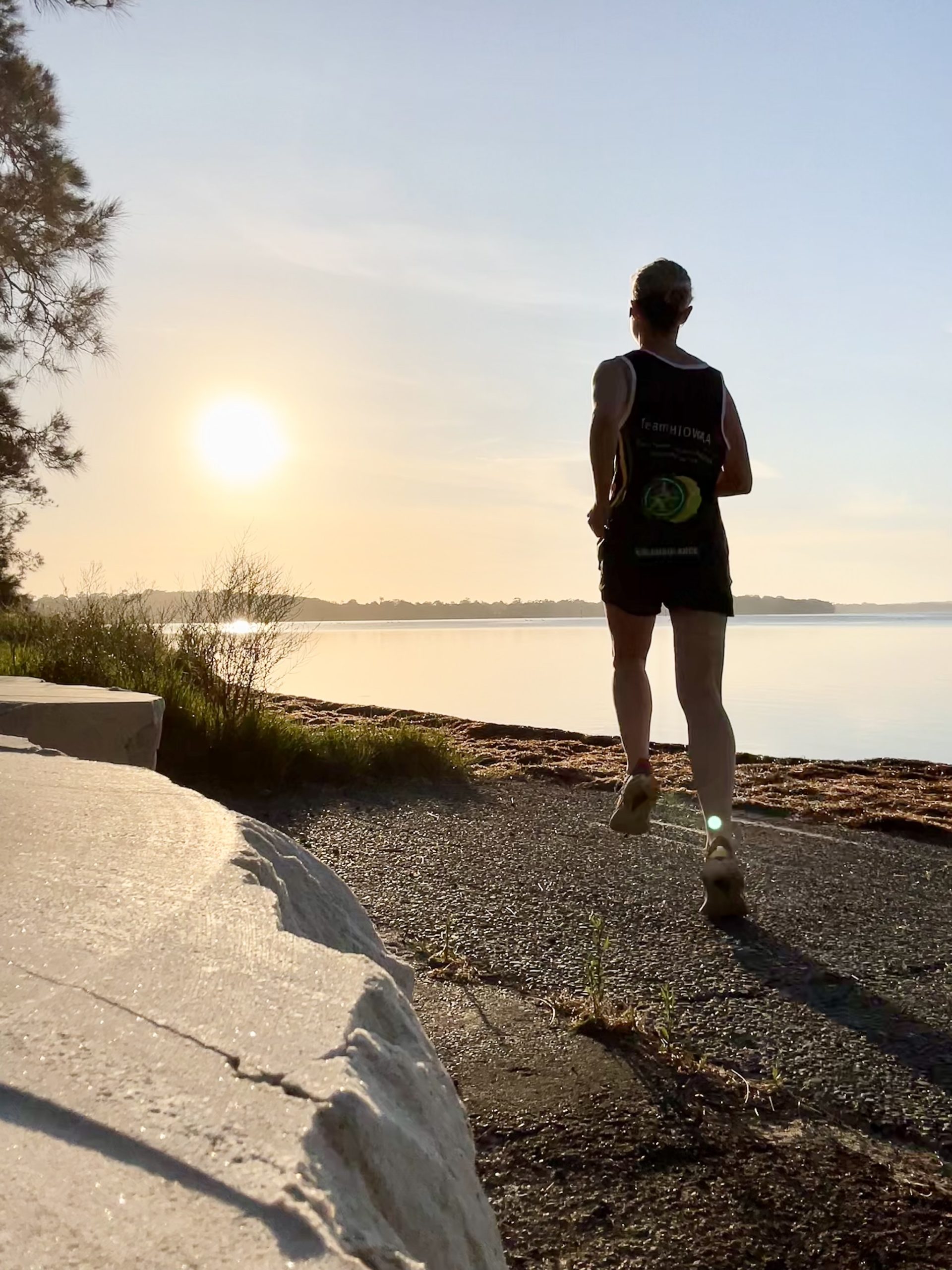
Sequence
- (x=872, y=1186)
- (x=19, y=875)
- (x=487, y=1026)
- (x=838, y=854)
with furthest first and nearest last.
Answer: (x=838, y=854)
(x=487, y=1026)
(x=872, y=1186)
(x=19, y=875)

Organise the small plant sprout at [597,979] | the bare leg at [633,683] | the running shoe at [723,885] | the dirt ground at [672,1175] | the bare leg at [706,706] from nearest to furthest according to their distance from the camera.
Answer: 1. the dirt ground at [672,1175]
2. the small plant sprout at [597,979]
3. the running shoe at [723,885]
4. the bare leg at [706,706]
5. the bare leg at [633,683]

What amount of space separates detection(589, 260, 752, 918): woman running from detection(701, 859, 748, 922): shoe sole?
63 millimetres

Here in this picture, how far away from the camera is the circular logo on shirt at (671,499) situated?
10.4 feet

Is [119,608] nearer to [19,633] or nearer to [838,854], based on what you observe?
[19,633]

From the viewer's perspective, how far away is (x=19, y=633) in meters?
9.38

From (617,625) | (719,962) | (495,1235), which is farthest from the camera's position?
(617,625)

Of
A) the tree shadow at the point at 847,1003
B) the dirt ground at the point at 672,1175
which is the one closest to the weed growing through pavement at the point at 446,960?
the dirt ground at the point at 672,1175

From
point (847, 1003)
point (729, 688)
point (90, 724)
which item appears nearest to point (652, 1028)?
point (847, 1003)

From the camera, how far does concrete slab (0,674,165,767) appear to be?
3.59 metres

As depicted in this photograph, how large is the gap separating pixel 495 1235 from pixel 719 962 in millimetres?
1643

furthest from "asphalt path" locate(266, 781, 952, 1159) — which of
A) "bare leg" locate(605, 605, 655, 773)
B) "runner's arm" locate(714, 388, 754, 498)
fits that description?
"runner's arm" locate(714, 388, 754, 498)

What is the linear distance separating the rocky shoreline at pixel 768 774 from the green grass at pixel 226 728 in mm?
489

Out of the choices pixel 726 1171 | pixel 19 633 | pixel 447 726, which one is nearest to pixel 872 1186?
pixel 726 1171

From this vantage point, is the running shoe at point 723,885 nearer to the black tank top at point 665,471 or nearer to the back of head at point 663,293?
the black tank top at point 665,471
